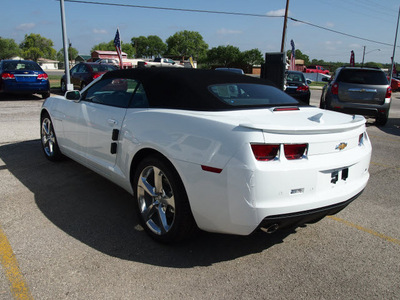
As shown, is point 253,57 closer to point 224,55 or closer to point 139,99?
point 224,55

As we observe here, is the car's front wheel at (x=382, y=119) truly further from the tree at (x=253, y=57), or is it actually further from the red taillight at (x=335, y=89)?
the tree at (x=253, y=57)

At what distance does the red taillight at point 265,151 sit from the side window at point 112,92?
5.43 ft

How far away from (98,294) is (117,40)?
20.6 meters

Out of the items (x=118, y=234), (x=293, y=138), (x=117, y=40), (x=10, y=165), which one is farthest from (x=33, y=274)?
(x=117, y=40)

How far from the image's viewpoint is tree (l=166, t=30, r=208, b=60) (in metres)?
134

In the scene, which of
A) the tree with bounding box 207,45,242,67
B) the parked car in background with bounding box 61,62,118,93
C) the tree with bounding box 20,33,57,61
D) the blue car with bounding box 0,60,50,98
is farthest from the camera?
the tree with bounding box 20,33,57,61

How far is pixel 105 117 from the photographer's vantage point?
12.2ft

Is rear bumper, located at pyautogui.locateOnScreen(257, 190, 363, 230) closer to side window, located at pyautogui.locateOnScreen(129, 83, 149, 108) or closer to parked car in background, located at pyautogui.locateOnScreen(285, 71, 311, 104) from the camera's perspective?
side window, located at pyautogui.locateOnScreen(129, 83, 149, 108)

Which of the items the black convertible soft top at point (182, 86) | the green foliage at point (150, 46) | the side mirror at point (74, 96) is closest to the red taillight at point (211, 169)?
the black convertible soft top at point (182, 86)

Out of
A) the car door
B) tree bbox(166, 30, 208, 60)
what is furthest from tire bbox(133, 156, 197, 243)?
tree bbox(166, 30, 208, 60)

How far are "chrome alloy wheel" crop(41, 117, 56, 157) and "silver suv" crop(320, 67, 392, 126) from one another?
24.6ft

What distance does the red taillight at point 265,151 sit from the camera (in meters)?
2.42

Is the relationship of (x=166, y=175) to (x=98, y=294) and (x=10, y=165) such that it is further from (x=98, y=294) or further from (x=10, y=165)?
(x=10, y=165)

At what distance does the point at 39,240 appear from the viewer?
10.2 ft
